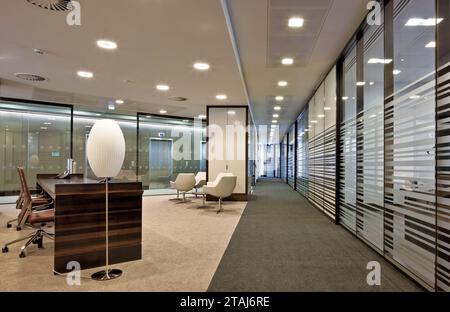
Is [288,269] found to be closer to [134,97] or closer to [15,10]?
[15,10]

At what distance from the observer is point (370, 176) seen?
150 inches

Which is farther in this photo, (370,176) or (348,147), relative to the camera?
(348,147)

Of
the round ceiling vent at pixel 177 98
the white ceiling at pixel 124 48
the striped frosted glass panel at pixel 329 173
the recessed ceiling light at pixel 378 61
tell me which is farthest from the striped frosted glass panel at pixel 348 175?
the round ceiling vent at pixel 177 98

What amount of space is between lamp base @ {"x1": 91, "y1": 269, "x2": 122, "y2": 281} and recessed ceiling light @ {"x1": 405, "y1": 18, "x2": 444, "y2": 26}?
370 centimetres

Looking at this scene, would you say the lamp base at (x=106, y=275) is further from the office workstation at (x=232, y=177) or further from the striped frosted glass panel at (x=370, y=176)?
the striped frosted glass panel at (x=370, y=176)

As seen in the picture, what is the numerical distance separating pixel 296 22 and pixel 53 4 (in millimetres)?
3120

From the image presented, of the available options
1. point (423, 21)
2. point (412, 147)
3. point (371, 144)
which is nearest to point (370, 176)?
point (371, 144)

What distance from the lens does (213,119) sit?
9055 mm

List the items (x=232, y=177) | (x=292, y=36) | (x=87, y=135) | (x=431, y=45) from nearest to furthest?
(x=431, y=45), (x=292, y=36), (x=232, y=177), (x=87, y=135)

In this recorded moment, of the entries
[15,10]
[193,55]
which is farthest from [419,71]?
[15,10]

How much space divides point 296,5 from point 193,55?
1857 millimetres

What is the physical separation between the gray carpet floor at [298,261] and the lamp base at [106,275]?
38.9 inches

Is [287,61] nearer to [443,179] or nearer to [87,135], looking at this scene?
[443,179]

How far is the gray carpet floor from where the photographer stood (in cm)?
268
